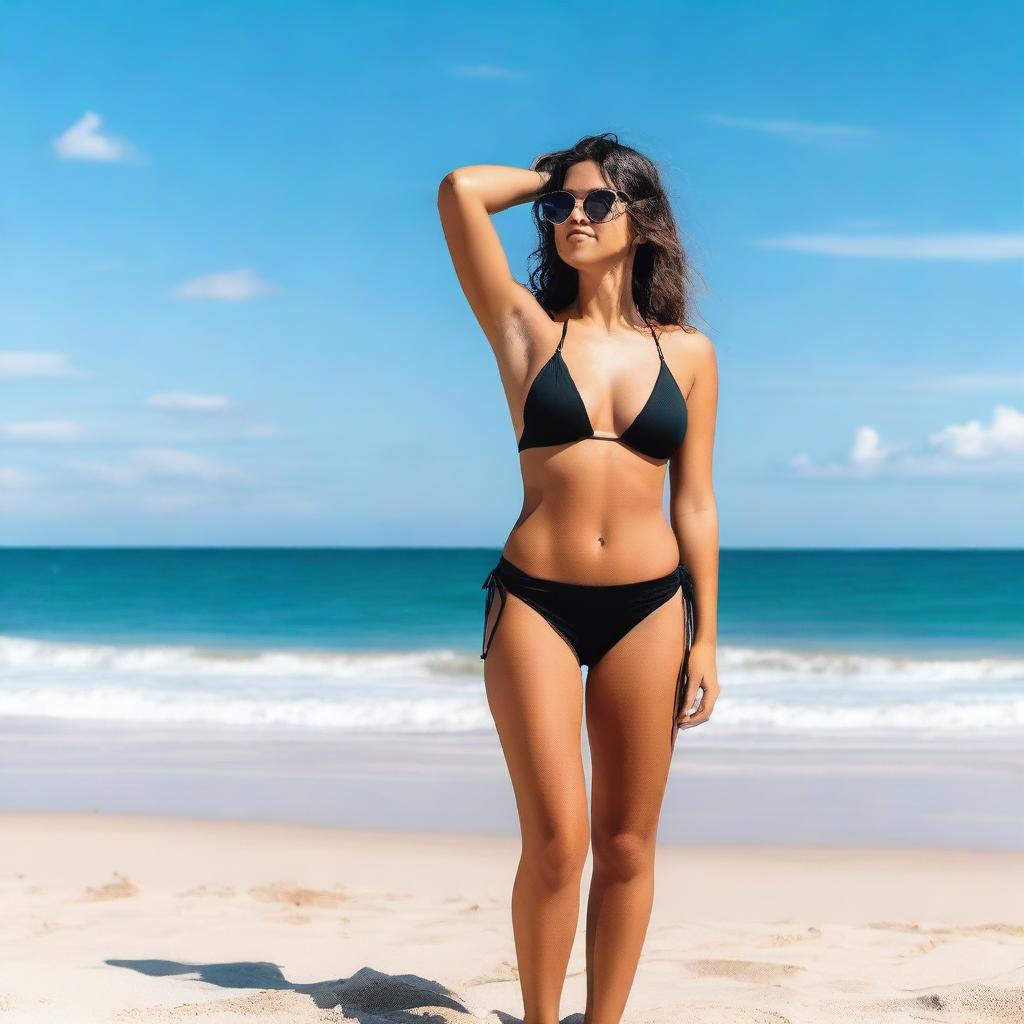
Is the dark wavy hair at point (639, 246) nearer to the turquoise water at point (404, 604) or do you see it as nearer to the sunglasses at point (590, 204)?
the sunglasses at point (590, 204)

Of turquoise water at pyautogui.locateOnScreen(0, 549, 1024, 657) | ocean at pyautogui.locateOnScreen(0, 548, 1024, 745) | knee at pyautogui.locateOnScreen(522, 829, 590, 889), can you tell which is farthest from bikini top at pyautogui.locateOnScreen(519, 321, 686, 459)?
turquoise water at pyautogui.locateOnScreen(0, 549, 1024, 657)

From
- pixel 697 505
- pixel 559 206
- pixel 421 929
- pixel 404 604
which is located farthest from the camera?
pixel 404 604

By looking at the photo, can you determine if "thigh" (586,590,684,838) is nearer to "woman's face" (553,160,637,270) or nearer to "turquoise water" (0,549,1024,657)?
"woman's face" (553,160,637,270)

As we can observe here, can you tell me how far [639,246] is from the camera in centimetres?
341

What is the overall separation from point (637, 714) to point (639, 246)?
125 centimetres

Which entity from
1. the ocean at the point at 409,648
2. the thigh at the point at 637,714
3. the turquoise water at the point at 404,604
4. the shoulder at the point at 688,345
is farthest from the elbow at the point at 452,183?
the turquoise water at the point at 404,604

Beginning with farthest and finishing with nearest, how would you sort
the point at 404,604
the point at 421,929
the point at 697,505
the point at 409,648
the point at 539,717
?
the point at 404,604 → the point at 409,648 → the point at 421,929 → the point at 697,505 → the point at 539,717

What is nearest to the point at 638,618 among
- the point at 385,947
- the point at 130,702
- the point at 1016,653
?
the point at 385,947

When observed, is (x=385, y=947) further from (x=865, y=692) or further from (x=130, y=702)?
(x=865, y=692)

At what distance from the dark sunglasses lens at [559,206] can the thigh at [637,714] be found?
3.31ft

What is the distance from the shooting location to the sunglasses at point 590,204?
125 inches

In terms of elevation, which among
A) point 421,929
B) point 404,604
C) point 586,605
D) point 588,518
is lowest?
point 421,929

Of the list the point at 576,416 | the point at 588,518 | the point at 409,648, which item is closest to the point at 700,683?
the point at 588,518

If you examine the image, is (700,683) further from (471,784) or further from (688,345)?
(471,784)
